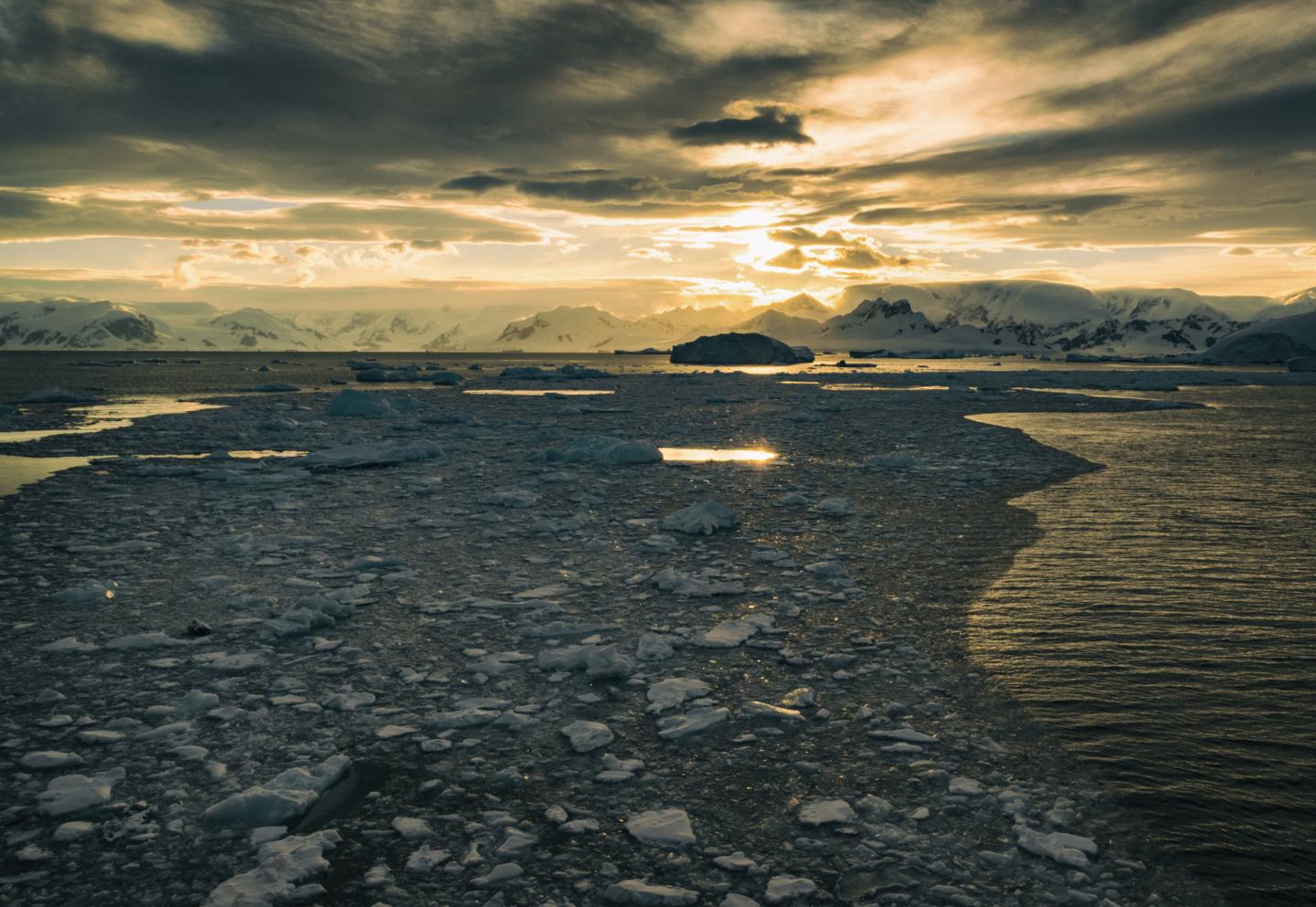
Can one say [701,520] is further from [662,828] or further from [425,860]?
[425,860]

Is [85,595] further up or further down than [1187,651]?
further down

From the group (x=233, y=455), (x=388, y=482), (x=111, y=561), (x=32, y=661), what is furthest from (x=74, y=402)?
(x=32, y=661)

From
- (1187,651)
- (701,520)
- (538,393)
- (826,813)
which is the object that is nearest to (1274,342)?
(538,393)

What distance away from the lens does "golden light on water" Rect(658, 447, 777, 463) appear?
1459 cm

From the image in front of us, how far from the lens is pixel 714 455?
15.4 metres

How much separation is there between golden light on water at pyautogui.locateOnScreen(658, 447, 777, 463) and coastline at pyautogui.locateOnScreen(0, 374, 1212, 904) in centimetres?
313

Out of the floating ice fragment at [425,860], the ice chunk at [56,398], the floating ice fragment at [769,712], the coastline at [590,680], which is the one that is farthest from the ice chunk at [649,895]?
the ice chunk at [56,398]

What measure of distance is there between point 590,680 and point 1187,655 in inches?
145

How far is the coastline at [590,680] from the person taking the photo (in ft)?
10.2

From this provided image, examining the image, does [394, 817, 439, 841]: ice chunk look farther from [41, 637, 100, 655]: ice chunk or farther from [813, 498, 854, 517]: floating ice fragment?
[813, 498, 854, 517]: floating ice fragment

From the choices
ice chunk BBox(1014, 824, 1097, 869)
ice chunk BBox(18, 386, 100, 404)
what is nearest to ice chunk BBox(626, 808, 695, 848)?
ice chunk BBox(1014, 824, 1097, 869)

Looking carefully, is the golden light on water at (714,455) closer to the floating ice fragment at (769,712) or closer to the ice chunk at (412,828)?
the floating ice fragment at (769,712)

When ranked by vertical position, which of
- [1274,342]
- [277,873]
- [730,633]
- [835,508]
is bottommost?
[277,873]

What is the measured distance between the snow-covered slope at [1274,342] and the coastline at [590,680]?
85.1 metres
